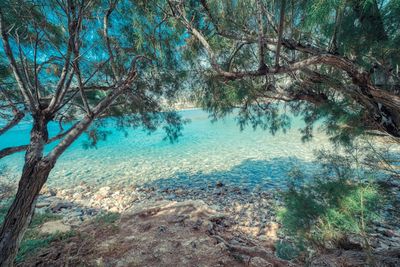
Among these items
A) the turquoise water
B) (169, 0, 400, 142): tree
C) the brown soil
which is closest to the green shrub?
the brown soil

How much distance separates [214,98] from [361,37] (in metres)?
1.63

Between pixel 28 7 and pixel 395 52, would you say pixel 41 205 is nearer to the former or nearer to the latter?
pixel 28 7

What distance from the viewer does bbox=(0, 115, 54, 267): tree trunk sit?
102 centimetres

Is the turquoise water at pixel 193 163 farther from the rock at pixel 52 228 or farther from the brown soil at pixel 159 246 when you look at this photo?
the brown soil at pixel 159 246

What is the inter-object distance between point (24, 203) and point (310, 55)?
2560 millimetres

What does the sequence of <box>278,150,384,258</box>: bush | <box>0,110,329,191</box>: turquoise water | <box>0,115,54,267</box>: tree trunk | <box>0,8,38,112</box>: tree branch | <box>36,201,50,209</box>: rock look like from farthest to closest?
<box>0,110,329,191</box>: turquoise water < <box>36,201,50,209</box>: rock < <box>278,150,384,258</box>: bush < <box>0,8,38,112</box>: tree branch < <box>0,115,54,267</box>: tree trunk

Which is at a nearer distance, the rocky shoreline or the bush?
the bush

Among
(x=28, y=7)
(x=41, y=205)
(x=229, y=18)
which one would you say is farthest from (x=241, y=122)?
(x=41, y=205)

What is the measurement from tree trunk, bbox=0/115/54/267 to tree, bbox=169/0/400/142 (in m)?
1.36

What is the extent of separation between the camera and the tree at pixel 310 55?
1.23 metres

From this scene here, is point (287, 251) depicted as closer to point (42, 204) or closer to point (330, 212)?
point (330, 212)

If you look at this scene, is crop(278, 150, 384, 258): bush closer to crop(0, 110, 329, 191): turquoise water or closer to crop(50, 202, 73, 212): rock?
crop(0, 110, 329, 191): turquoise water

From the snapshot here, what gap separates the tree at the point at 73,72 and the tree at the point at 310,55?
48 cm

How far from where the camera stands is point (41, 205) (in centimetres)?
393
